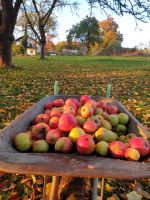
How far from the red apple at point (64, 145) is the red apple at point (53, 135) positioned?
0.10 meters

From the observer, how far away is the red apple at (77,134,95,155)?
6.72ft

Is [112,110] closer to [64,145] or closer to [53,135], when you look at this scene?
[53,135]

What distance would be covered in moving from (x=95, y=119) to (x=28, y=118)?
1.91 ft

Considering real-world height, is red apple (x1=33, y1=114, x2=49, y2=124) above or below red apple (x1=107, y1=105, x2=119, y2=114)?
above

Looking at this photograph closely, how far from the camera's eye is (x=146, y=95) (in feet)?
29.9

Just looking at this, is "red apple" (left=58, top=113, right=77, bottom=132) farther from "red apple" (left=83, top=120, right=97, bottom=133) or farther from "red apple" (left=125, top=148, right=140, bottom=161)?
"red apple" (left=125, top=148, right=140, bottom=161)

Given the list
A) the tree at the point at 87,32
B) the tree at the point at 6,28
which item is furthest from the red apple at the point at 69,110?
the tree at the point at 87,32

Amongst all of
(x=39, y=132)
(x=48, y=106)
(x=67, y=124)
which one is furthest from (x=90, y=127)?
(x=48, y=106)

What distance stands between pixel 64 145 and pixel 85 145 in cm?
15

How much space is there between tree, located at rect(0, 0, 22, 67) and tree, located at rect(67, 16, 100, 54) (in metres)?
65.2

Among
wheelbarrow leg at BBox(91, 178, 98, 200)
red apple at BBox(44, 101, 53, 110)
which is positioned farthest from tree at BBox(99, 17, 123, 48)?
wheelbarrow leg at BBox(91, 178, 98, 200)

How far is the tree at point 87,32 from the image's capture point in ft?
274

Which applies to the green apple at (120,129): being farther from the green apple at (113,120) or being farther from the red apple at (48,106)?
the red apple at (48,106)

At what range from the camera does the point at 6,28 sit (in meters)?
18.2
